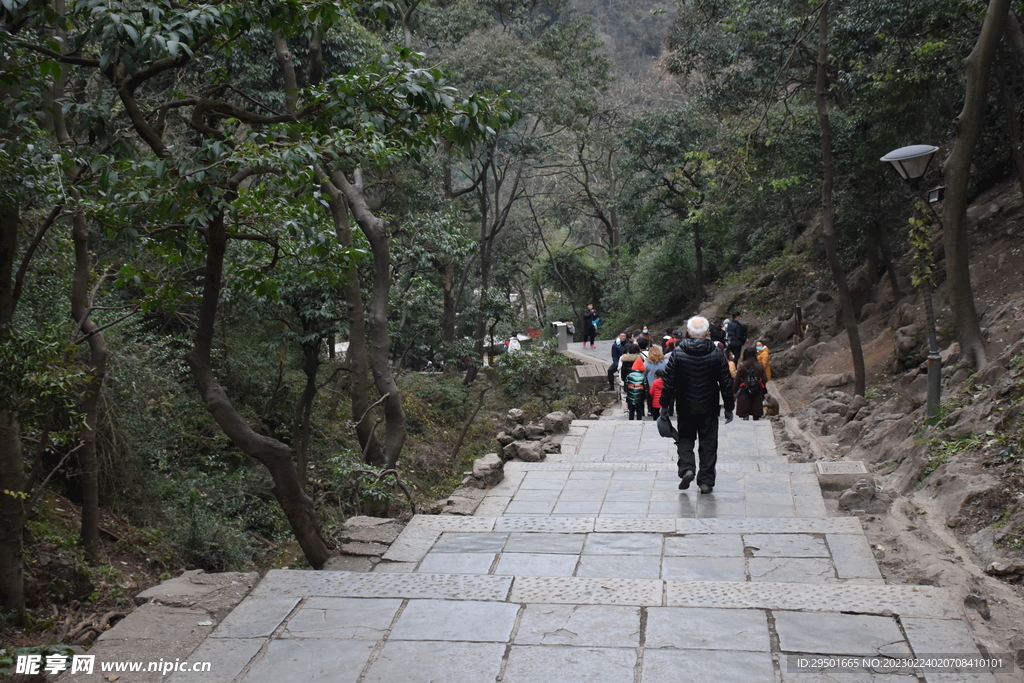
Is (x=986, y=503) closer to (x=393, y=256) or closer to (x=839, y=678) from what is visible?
(x=839, y=678)

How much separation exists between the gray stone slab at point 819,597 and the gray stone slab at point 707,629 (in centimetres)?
12

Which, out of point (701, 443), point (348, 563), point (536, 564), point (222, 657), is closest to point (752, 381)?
point (701, 443)

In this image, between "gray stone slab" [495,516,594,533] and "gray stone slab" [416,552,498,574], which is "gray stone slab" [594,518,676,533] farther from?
"gray stone slab" [416,552,498,574]

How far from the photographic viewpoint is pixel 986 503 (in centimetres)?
567

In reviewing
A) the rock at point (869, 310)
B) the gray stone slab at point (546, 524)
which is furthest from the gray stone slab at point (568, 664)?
the rock at point (869, 310)

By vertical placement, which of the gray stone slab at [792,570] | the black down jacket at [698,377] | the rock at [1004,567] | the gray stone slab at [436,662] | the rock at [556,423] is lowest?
the rock at [556,423]

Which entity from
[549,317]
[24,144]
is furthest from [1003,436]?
[549,317]

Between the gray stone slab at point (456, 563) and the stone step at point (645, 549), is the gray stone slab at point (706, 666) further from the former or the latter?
the gray stone slab at point (456, 563)

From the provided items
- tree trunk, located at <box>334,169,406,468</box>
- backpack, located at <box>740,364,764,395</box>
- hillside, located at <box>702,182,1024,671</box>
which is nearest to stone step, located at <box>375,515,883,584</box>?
hillside, located at <box>702,182,1024,671</box>

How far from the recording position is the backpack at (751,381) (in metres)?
12.8

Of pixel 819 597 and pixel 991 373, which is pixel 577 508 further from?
pixel 991 373

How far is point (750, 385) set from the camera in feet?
42.5

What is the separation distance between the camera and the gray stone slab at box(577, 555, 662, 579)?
Result: 17.3ft

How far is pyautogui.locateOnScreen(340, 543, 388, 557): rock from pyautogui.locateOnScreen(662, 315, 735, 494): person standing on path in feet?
Answer: 9.46
